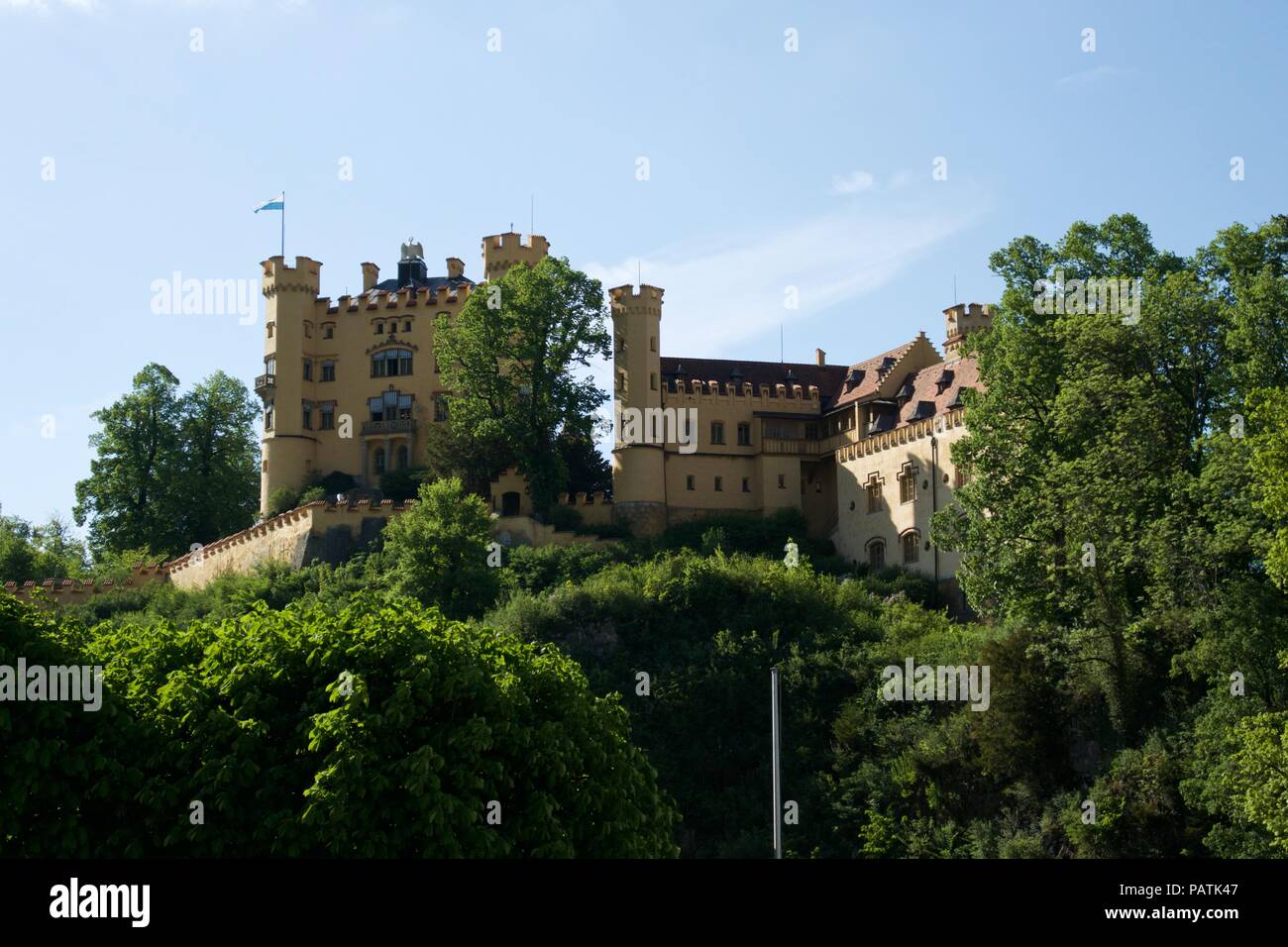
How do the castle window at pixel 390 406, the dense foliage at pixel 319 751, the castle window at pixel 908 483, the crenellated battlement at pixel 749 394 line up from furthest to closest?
the castle window at pixel 390 406 < the crenellated battlement at pixel 749 394 < the castle window at pixel 908 483 < the dense foliage at pixel 319 751

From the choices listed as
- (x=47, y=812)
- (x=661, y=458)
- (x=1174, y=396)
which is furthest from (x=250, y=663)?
(x=661, y=458)

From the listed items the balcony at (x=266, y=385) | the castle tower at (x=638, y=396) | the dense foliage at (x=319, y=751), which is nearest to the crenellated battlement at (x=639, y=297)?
the castle tower at (x=638, y=396)

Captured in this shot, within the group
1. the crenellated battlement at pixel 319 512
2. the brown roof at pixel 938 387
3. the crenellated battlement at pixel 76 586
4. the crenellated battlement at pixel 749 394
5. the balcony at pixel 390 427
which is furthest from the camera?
the balcony at pixel 390 427

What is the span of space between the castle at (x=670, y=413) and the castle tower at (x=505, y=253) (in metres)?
0.10

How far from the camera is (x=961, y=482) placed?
245 ft

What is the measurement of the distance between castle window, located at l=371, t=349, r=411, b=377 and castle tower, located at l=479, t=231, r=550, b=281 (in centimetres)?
612

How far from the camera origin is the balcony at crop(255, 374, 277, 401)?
313 ft

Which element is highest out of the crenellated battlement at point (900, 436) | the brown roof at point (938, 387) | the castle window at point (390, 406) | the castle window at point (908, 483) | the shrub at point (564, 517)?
the castle window at point (390, 406)

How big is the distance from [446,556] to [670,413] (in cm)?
1627

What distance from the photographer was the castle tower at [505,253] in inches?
3693

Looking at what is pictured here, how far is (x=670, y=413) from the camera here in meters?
85.6

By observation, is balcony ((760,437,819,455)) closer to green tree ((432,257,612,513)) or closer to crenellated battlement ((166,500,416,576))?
green tree ((432,257,612,513))

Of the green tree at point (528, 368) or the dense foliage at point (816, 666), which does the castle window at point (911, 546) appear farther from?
the green tree at point (528, 368)
